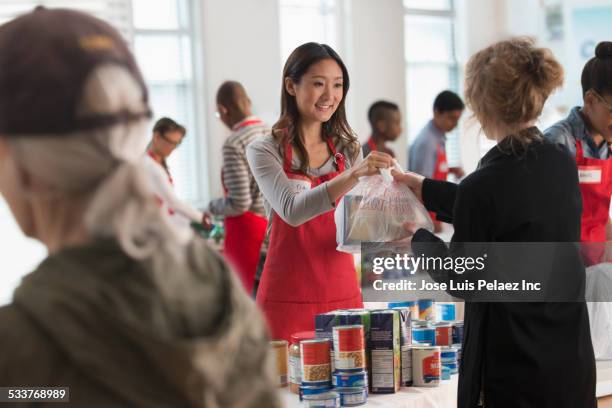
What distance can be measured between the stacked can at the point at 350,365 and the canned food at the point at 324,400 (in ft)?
0.15

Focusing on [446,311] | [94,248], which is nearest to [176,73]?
[446,311]

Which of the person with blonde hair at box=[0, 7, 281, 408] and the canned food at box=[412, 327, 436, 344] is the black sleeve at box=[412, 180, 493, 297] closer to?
the canned food at box=[412, 327, 436, 344]

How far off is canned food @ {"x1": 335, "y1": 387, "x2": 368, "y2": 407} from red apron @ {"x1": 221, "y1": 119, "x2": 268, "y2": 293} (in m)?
2.45

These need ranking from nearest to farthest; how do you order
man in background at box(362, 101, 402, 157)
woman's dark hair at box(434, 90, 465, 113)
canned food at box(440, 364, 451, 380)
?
canned food at box(440, 364, 451, 380), man in background at box(362, 101, 402, 157), woman's dark hair at box(434, 90, 465, 113)

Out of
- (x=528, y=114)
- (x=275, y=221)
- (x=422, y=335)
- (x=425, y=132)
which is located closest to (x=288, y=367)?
(x=422, y=335)

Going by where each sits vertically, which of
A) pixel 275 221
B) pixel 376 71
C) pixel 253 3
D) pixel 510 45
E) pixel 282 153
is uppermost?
pixel 253 3

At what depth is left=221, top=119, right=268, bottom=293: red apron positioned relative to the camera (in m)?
4.38

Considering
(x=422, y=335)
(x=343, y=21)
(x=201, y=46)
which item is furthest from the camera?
Answer: (x=343, y=21)

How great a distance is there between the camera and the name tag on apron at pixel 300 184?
2.54 m

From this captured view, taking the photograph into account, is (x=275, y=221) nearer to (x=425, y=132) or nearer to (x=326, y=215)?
(x=326, y=215)

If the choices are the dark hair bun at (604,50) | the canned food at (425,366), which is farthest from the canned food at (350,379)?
the dark hair bun at (604,50)

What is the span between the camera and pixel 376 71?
8.95 meters

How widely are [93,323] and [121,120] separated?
212 mm

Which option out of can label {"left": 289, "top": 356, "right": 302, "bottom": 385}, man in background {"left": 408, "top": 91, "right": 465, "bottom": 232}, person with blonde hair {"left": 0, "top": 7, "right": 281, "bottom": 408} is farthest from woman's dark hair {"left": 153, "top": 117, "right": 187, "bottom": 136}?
person with blonde hair {"left": 0, "top": 7, "right": 281, "bottom": 408}
